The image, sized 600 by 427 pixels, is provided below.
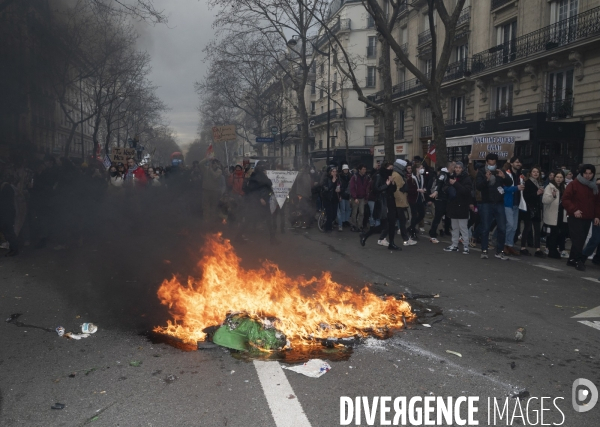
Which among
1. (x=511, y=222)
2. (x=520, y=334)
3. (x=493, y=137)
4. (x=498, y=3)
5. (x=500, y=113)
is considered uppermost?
(x=498, y=3)

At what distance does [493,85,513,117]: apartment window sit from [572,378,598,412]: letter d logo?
933 inches

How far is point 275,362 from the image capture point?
411 cm

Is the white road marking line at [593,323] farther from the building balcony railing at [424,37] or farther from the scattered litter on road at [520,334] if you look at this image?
the building balcony railing at [424,37]

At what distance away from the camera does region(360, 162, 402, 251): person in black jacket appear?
33.7ft

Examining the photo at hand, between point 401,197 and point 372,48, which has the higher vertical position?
point 372,48

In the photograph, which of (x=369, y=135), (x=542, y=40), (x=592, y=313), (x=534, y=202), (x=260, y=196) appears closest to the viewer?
(x=592, y=313)

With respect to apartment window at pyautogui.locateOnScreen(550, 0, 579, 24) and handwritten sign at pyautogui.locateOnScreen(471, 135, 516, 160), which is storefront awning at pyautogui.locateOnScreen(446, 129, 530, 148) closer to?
handwritten sign at pyautogui.locateOnScreen(471, 135, 516, 160)

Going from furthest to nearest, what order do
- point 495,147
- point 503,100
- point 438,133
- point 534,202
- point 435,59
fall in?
point 503,100 → point 495,147 → point 438,133 → point 435,59 → point 534,202

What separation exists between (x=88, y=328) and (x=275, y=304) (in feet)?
5.97

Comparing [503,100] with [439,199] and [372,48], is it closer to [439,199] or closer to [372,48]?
[439,199]

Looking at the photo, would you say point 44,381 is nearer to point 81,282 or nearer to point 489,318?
point 81,282

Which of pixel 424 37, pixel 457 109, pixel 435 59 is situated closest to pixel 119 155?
pixel 435 59

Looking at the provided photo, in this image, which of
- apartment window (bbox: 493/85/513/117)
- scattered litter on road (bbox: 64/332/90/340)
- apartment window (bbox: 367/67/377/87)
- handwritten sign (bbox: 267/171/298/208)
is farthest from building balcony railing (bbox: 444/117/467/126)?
scattered litter on road (bbox: 64/332/90/340)

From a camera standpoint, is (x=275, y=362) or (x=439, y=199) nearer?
(x=275, y=362)
